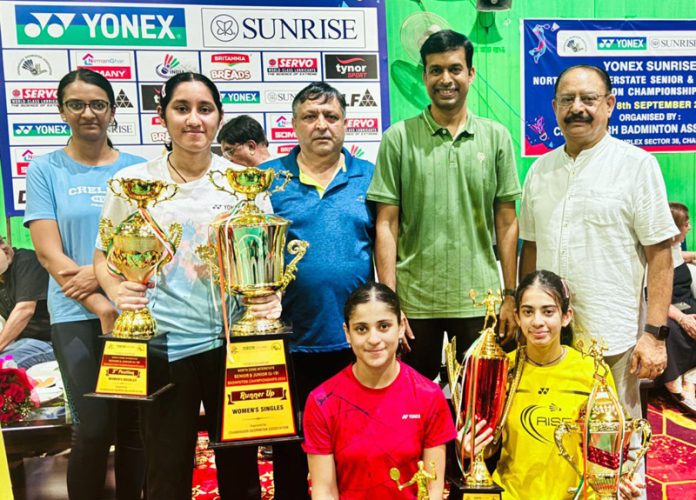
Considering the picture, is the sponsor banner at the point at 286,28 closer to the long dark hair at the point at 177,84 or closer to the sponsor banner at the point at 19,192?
the sponsor banner at the point at 19,192

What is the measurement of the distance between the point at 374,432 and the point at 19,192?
2.63m

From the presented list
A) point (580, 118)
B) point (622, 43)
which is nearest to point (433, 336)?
point (580, 118)

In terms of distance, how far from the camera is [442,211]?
2.10 m

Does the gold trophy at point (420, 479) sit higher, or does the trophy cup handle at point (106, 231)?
the trophy cup handle at point (106, 231)

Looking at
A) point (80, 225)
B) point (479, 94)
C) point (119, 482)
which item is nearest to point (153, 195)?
point (80, 225)

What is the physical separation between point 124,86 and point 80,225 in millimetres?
1309

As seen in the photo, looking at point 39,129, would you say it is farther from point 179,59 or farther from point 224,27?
point 224,27

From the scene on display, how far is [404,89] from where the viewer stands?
12.0 ft

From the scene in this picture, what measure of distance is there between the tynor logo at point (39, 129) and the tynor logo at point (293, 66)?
1.20 metres

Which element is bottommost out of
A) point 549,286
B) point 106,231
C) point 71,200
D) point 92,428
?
point 92,428

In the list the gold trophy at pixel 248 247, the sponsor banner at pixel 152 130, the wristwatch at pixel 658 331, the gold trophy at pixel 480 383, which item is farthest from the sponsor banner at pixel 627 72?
the gold trophy at pixel 248 247

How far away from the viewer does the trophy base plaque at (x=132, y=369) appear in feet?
5.29

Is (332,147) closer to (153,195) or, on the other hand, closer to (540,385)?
(153,195)

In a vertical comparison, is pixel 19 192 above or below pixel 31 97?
below
